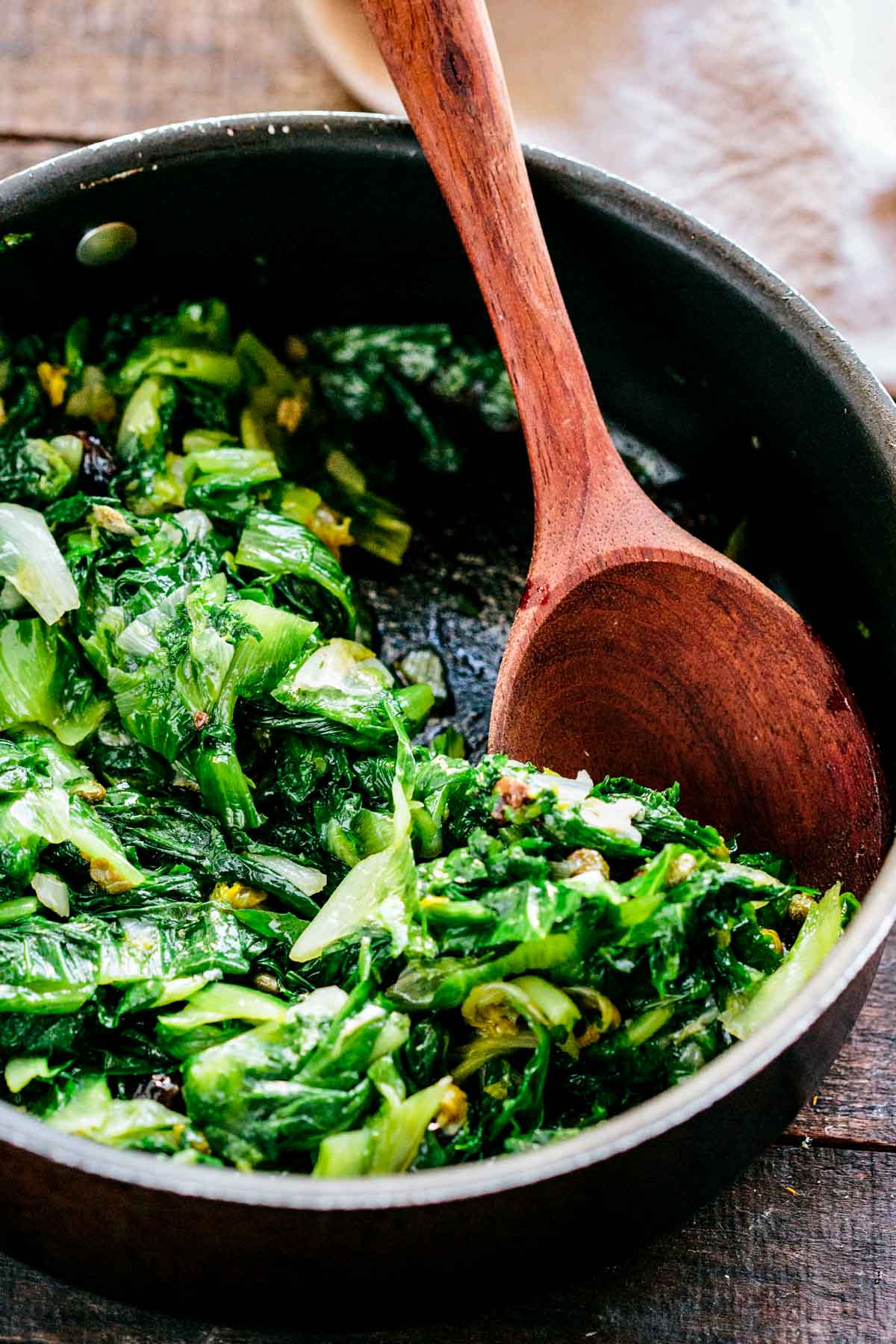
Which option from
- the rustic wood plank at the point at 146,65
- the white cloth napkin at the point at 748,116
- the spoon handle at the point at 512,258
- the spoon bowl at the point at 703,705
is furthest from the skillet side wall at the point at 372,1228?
the rustic wood plank at the point at 146,65

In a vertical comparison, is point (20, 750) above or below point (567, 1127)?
above

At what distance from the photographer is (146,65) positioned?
3.12 metres

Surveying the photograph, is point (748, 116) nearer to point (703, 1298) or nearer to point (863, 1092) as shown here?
point (863, 1092)

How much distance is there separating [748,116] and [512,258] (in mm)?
1233

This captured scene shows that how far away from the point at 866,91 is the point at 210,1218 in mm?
3027

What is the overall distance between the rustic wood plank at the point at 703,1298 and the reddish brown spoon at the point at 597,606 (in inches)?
23.0

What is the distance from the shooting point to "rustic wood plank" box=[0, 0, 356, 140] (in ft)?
10.1

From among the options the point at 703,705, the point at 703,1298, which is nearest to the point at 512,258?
the point at 703,705

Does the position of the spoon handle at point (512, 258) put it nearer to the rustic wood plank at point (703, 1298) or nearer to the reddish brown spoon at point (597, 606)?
the reddish brown spoon at point (597, 606)

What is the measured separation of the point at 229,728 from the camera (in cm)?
202

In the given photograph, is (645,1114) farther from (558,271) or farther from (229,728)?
(558,271)

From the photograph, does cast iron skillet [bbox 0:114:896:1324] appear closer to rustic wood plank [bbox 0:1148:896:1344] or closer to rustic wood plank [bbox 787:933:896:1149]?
rustic wood plank [bbox 0:1148:896:1344]

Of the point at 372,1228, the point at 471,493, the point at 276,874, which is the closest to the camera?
the point at 372,1228

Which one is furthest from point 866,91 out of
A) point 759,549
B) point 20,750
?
point 20,750
